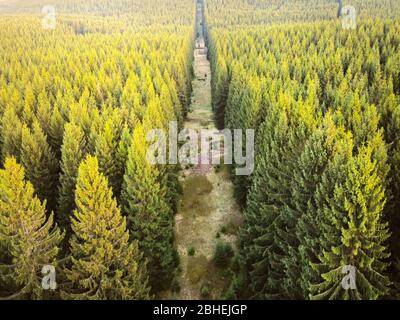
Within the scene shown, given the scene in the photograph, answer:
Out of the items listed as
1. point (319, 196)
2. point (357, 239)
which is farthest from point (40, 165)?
point (357, 239)

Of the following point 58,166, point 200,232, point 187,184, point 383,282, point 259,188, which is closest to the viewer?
point 383,282

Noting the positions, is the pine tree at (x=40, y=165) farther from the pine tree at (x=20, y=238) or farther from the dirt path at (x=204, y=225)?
the dirt path at (x=204, y=225)

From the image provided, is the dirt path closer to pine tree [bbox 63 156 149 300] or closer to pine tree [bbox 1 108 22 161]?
pine tree [bbox 63 156 149 300]

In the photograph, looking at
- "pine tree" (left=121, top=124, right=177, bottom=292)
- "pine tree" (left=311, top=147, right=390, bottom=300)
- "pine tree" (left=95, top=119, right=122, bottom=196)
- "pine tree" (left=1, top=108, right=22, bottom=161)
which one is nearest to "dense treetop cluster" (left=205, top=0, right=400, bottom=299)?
"pine tree" (left=311, top=147, right=390, bottom=300)

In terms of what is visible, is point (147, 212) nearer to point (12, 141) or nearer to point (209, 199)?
point (209, 199)

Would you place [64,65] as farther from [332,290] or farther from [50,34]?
[332,290]
